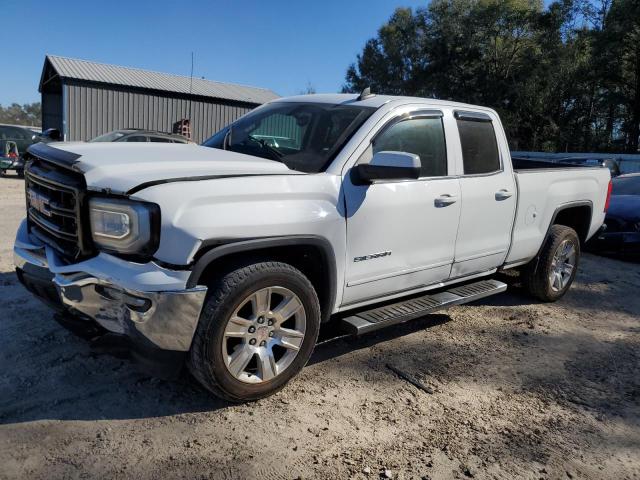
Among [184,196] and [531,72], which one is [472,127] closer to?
[184,196]

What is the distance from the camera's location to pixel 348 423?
10.2ft

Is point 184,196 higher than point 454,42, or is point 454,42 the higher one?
point 454,42

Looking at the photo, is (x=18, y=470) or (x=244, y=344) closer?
(x=18, y=470)

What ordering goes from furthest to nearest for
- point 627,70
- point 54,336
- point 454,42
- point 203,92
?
1. point 454,42
2. point 627,70
3. point 203,92
4. point 54,336

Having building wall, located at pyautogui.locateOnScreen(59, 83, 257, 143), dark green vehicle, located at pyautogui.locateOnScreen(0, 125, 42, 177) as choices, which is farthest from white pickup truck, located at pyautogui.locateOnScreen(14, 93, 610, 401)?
building wall, located at pyautogui.locateOnScreen(59, 83, 257, 143)

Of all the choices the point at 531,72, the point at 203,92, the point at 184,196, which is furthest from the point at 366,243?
the point at 531,72

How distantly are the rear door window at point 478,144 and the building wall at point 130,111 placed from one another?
744 inches

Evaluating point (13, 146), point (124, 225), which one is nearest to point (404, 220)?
point (124, 225)

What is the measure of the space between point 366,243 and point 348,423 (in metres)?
1.13

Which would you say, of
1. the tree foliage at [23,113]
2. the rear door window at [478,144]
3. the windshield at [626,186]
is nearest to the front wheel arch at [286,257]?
the rear door window at [478,144]

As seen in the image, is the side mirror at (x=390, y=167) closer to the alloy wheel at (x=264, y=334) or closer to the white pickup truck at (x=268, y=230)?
the white pickup truck at (x=268, y=230)

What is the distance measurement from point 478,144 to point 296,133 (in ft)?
5.34

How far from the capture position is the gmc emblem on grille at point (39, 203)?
324cm

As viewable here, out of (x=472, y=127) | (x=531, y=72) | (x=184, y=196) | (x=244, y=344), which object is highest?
(x=531, y=72)
